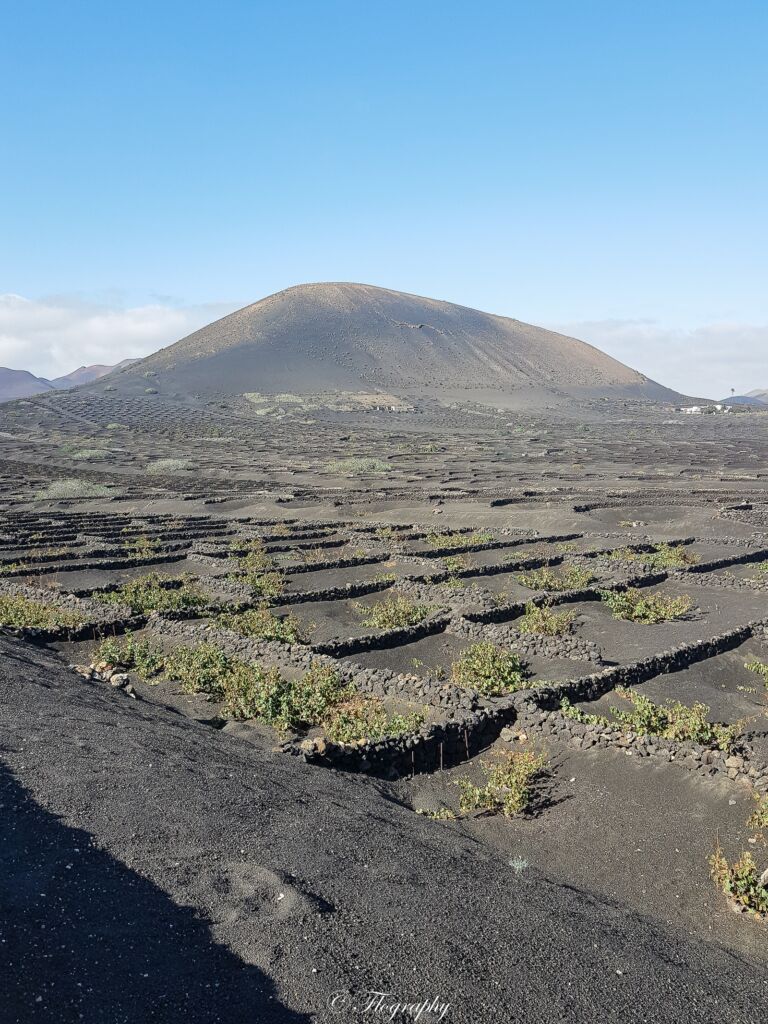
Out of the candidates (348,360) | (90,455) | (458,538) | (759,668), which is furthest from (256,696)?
(348,360)

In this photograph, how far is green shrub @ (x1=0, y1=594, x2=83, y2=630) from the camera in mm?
18141

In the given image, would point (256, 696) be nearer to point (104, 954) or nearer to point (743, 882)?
point (104, 954)

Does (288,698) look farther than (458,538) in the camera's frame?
No

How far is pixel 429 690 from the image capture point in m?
13.7

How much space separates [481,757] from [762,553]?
65.4 feet

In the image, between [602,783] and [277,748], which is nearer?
[602,783]

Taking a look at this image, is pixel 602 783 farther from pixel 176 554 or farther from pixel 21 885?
pixel 176 554

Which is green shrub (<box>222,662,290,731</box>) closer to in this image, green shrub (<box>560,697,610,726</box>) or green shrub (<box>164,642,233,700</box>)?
green shrub (<box>164,642,233,700</box>)

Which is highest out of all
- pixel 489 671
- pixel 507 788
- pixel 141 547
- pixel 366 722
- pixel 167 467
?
pixel 167 467

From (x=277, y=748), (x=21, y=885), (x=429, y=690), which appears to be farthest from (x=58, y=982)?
(x=429, y=690)

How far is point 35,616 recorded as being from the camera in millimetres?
18781

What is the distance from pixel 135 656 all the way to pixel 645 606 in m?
12.8

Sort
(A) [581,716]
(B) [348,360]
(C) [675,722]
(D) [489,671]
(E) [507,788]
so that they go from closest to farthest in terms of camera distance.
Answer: (E) [507,788] < (C) [675,722] < (A) [581,716] < (D) [489,671] < (B) [348,360]

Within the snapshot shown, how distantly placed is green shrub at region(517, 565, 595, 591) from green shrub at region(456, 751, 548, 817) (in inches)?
449
